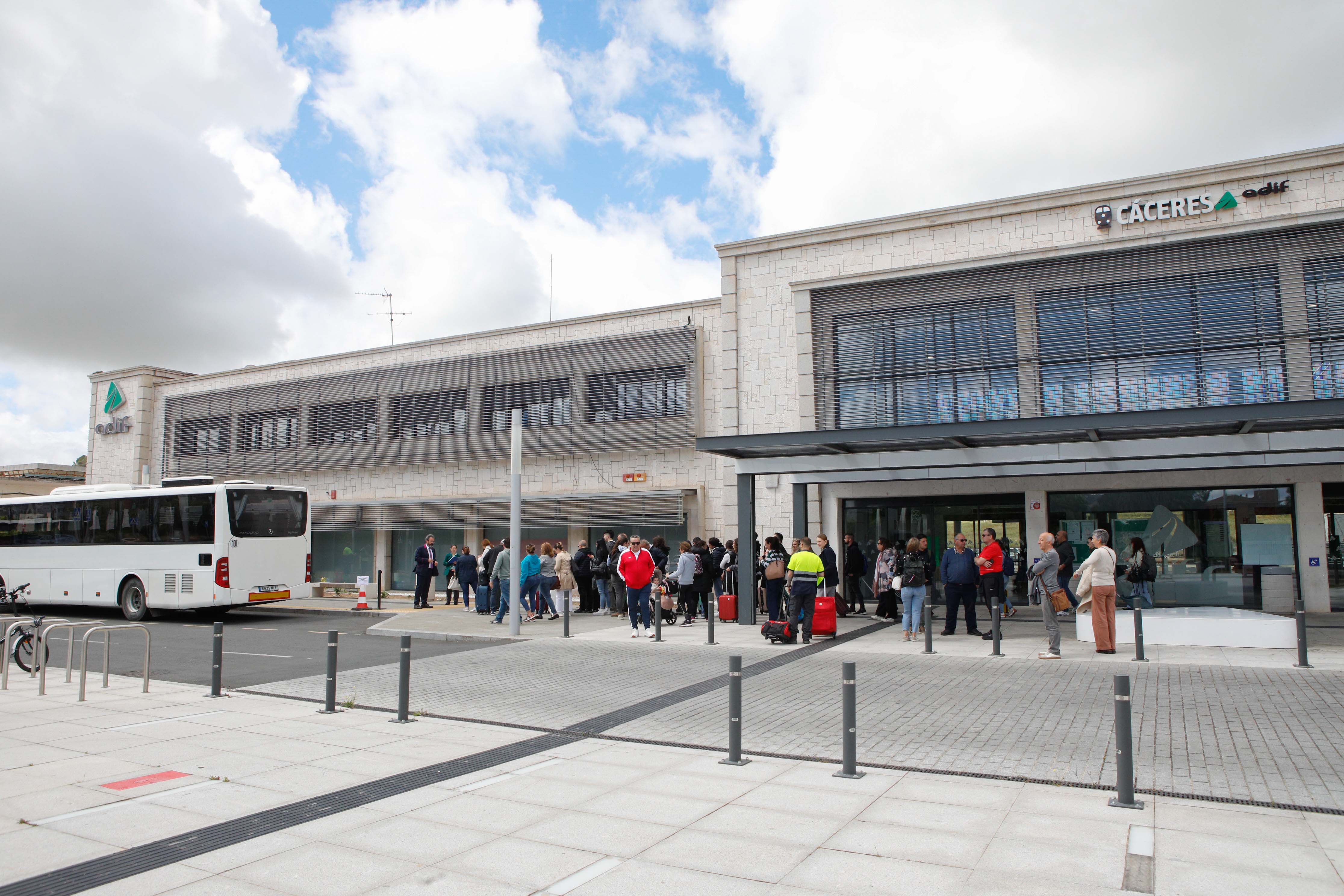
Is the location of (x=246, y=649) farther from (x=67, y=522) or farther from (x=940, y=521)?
(x=940, y=521)

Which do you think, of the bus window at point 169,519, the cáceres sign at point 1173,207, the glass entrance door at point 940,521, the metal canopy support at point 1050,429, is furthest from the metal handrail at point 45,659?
the cáceres sign at point 1173,207

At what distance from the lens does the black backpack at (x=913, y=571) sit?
1426cm

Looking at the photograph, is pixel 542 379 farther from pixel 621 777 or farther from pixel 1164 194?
pixel 621 777

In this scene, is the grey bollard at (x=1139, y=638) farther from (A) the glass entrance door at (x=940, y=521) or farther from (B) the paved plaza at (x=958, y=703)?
(A) the glass entrance door at (x=940, y=521)

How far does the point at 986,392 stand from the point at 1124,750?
15.3 meters

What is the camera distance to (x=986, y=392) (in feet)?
65.6

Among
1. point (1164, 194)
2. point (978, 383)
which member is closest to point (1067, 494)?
point (978, 383)

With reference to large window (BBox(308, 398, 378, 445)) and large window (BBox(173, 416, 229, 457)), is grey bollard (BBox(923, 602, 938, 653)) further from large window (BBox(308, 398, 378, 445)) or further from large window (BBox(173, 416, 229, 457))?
large window (BBox(173, 416, 229, 457))

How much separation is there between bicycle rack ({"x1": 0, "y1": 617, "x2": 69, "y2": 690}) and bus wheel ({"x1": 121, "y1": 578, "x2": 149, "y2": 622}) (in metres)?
8.53

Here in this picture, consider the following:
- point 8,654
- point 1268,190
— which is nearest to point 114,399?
point 8,654

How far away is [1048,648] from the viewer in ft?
41.3

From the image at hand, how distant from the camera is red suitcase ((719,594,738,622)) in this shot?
18109mm

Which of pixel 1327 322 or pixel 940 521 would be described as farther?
pixel 940 521

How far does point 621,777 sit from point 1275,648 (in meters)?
10.7
